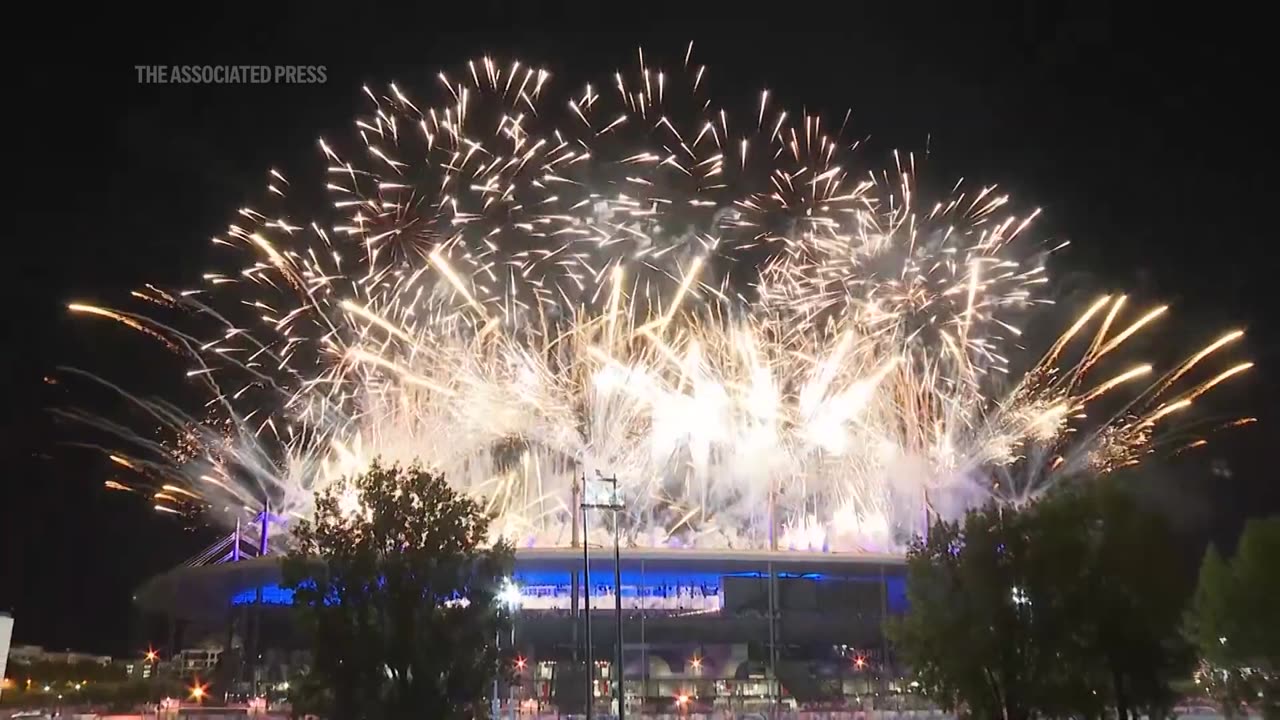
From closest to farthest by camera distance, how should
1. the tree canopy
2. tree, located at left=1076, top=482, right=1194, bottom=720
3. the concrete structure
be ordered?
the tree canopy < tree, located at left=1076, top=482, right=1194, bottom=720 < the concrete structure

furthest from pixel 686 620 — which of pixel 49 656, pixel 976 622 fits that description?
pixel 49 656

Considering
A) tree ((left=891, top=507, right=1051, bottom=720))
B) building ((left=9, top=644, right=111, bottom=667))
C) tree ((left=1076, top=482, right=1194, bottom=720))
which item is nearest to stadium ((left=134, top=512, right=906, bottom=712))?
building ((left=9, top=644, right=111, bottom=667))

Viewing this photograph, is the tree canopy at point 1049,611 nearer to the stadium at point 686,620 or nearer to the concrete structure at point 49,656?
the stadium at point 686,620

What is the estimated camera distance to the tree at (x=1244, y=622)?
102 feet

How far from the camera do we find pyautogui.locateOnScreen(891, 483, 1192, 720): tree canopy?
26.7 meters

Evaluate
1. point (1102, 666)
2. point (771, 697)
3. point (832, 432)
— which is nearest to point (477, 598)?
point (1102, 666)

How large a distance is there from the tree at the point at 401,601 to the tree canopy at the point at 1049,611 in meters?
11.5

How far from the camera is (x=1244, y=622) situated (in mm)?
32219

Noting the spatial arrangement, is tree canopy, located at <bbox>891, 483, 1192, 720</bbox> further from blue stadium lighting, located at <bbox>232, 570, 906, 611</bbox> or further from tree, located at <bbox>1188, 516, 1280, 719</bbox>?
blue stadium lighting, located at <bbox>232, 570, 906, 611</bbox>

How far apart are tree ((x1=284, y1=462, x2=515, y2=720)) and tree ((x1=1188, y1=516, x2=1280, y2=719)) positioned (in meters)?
21.3

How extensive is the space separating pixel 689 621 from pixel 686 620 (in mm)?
223

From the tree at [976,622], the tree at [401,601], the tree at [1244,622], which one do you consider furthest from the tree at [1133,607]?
the tree at [401,601]

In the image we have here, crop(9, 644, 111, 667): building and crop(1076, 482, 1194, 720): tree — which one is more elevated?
crop(1076, 482, 1194, 720): tree

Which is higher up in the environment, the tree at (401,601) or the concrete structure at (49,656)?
the tree at (401,601)
